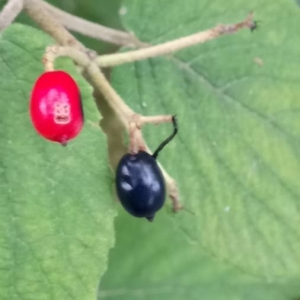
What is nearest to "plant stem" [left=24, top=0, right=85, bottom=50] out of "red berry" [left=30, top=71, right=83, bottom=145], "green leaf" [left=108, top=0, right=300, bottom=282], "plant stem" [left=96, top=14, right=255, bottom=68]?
"plant stem" [left=96, top=14, right=255, bottom=68]

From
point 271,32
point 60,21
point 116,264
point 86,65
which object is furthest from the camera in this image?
point 116,264

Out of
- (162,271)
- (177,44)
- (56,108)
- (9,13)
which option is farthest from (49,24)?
(162,271)

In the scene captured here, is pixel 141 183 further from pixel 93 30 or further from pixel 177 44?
pixel 93 30

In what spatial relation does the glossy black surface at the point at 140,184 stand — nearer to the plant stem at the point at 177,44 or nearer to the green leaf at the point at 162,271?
the plant stem at the point at 177,44

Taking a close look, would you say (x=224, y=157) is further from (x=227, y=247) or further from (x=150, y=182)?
(x=150, y=182)

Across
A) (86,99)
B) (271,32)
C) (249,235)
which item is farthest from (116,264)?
(86,99)

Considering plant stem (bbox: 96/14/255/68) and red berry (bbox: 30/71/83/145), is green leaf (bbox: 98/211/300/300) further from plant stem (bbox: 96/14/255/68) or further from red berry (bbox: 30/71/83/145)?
red berry (bbox: 30/71/83/145)

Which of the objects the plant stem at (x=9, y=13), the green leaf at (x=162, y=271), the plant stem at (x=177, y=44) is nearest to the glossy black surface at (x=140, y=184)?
the plant stem at (x=177, y=44)
